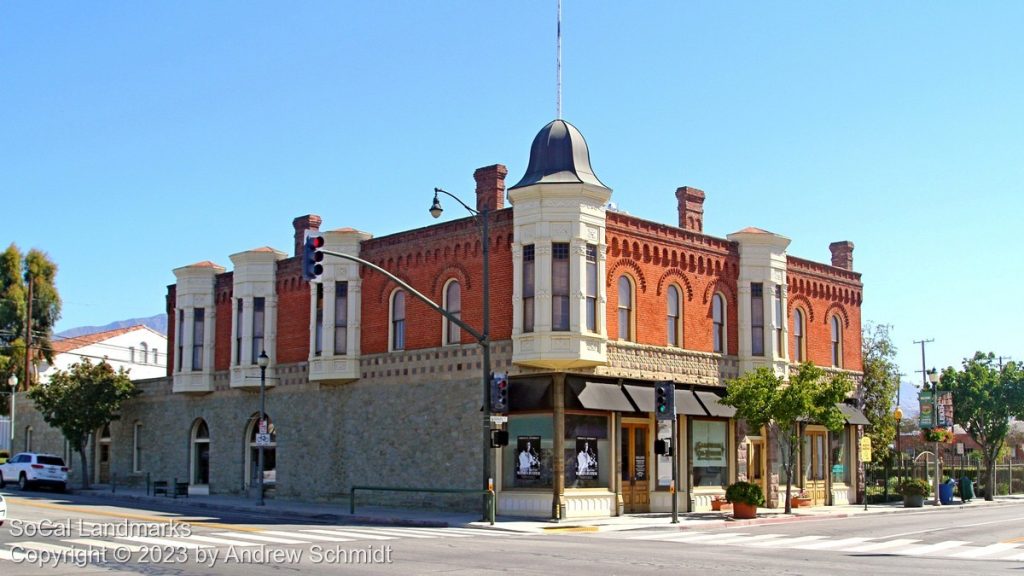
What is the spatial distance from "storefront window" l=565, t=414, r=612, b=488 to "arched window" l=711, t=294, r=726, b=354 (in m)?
6.72

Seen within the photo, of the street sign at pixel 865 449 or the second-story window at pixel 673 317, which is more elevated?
the second-story window at pixel 673 317

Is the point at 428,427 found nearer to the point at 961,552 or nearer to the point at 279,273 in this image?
the point at 279,273

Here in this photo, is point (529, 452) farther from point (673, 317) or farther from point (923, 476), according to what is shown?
point (923, 476)

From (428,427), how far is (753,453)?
39.2 ft

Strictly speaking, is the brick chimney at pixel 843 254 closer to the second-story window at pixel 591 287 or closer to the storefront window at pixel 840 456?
the storefront window at pixel 840 456

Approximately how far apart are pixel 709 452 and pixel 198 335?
71.7 feet

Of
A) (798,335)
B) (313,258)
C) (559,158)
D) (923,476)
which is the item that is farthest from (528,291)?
(923,476)

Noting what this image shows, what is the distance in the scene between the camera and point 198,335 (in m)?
45.1

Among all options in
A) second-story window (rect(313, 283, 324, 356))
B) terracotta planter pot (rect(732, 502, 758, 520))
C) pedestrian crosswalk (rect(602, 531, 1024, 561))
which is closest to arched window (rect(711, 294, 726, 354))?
terracotta planter pot (rect(732, 502, 758, 520))

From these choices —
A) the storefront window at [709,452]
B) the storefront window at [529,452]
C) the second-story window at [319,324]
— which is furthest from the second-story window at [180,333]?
the storefront window at [709,452]

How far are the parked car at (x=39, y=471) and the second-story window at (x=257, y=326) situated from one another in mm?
10681

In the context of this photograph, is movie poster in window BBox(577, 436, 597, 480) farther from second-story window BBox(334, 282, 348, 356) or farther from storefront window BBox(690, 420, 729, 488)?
second-story window BBox(334, 282, 348, 356)

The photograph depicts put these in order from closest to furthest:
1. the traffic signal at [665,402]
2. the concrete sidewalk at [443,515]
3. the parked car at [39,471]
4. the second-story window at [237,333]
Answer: the concrete sidewalk at [443,515], the traffic signal at [665,402], the second-story window at [237,333], the parked car at [39,471]

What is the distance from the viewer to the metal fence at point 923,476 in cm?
4719
